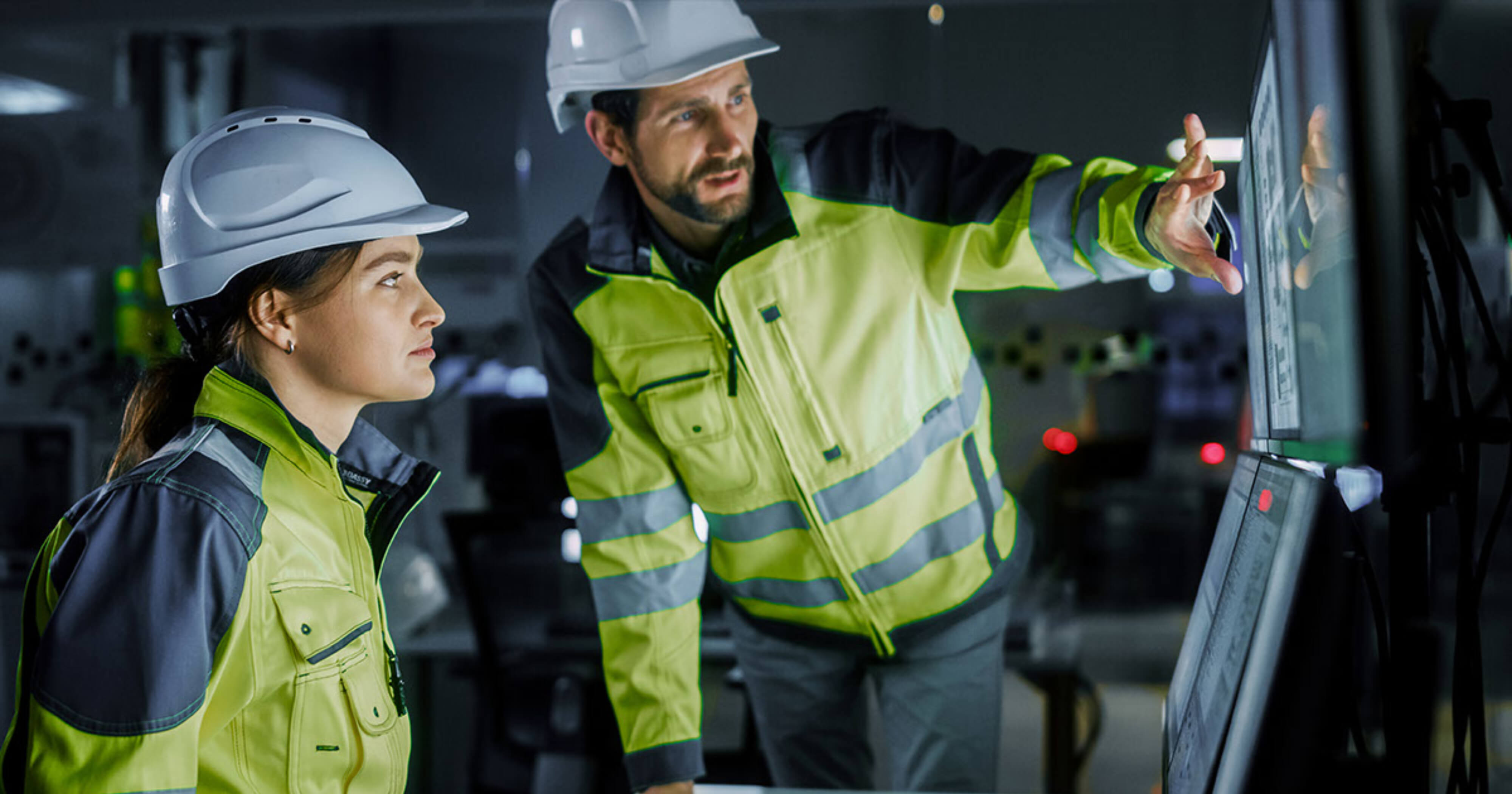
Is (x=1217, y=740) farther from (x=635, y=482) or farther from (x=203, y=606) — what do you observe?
(x=635, y=482)

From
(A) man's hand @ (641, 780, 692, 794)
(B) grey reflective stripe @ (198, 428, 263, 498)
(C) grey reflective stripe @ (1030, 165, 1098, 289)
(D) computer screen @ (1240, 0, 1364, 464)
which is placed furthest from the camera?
(C) grey reflective stripe @ (1030, 165, 1098, 289)

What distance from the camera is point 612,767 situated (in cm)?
246

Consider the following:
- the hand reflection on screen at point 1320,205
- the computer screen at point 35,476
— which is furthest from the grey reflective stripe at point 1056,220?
the computer screen at point 35,476

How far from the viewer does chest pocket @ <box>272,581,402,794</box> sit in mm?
1065

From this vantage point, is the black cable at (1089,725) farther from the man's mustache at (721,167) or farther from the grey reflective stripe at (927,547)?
the man's mustache at (721,167)

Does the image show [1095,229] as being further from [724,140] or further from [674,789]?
[674,789]

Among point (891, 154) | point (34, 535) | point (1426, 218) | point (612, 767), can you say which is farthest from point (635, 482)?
point (34, 535)

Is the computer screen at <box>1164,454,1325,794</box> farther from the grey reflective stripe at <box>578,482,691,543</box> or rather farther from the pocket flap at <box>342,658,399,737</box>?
the grey reflective stripe at <box>578,482,691,543</box>

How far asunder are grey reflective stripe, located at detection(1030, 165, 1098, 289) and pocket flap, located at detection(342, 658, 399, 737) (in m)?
1.04

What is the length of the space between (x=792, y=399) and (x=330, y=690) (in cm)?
85

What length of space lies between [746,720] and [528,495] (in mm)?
766

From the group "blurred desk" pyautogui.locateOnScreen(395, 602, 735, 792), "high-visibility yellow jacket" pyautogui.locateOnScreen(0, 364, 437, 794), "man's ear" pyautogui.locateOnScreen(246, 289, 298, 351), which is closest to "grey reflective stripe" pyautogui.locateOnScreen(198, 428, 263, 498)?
"high-visibility yellow jacket" pyautogui.locateOnScreen(0, 364, 437, 794)

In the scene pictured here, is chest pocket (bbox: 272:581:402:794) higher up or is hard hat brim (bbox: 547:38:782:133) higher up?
hard hat brim (bbox: 547:38:782:133)

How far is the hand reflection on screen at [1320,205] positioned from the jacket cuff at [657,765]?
3.93 ft
